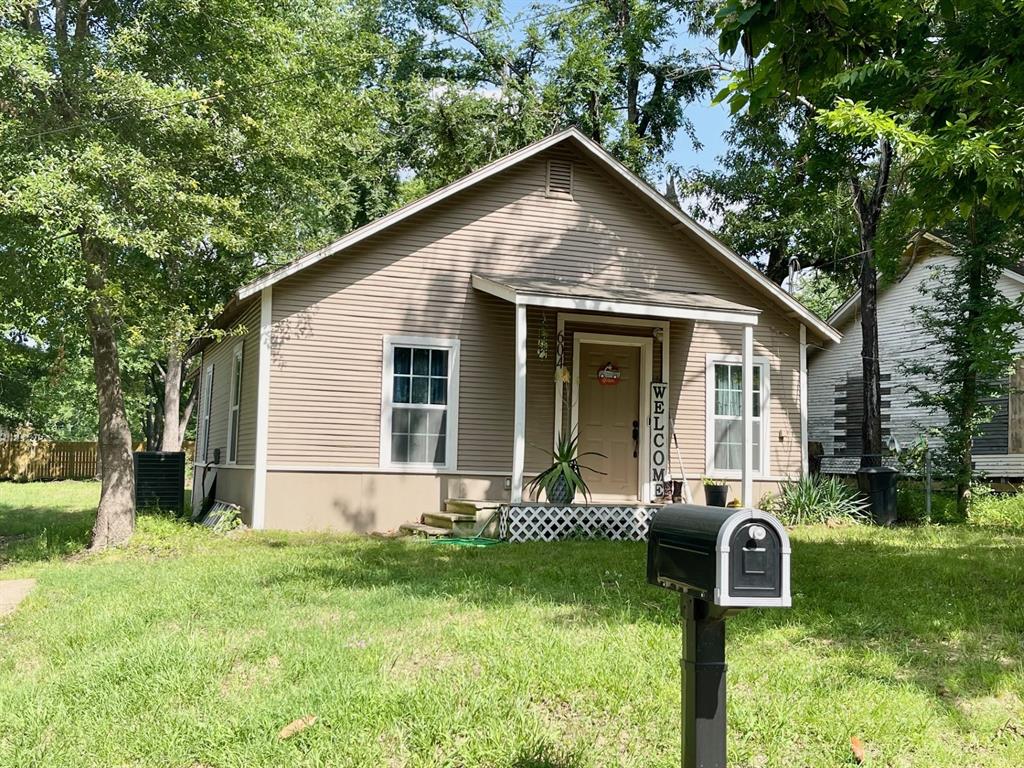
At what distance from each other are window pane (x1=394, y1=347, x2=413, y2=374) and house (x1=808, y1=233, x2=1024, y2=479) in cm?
991

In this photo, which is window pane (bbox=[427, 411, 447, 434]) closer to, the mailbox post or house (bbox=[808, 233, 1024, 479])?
the mailbox post

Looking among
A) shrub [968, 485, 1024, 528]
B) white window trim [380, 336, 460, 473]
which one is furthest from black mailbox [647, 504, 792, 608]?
shrub [968, 485, 1024, 528]

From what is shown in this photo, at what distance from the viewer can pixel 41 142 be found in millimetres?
9047

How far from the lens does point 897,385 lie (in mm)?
18938

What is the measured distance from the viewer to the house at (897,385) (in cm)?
1658

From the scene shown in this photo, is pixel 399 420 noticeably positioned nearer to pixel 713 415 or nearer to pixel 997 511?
pixel 713 415

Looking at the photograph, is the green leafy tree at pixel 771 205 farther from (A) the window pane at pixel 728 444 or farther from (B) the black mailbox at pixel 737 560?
(B) the black mailbox at pixel 737 560

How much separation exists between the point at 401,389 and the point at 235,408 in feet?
9.77

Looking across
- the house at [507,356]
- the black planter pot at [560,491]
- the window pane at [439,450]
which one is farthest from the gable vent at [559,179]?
the black planter pot at [560,491]

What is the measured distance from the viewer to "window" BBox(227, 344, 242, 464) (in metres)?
13.0

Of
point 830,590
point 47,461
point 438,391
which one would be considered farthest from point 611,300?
point 47,461

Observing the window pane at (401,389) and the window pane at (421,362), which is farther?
the window pane at (421,362)

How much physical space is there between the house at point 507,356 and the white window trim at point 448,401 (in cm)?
3

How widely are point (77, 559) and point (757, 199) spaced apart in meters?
17.7
